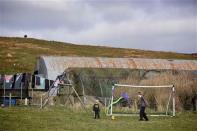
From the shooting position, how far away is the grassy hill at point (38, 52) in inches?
2382

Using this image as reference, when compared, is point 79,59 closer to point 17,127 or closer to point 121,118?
point 121,118

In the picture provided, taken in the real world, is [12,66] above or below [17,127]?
above

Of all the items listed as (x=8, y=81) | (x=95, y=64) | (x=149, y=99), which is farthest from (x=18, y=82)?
(x=149, y=99)

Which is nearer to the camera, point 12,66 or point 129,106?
point 129,106

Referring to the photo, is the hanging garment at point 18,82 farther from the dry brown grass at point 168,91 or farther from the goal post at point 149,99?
the dry brown grass at point 168,91

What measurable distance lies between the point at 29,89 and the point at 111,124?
1853 cm

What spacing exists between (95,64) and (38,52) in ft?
88.3

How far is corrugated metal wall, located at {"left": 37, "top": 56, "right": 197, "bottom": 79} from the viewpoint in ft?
135

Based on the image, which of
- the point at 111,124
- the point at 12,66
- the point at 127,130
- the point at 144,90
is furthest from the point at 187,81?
the point at 12,66

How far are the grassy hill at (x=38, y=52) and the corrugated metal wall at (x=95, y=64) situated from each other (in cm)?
1451

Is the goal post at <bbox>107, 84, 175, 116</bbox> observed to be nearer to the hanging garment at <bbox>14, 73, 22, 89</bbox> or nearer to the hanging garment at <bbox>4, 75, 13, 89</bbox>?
the hanging garment at <bbox>14, 73, 22, 89</bbox>

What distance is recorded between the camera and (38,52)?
6862 cm

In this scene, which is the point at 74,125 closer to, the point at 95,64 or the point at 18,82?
the point at 18,82

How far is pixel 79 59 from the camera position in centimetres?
4378
